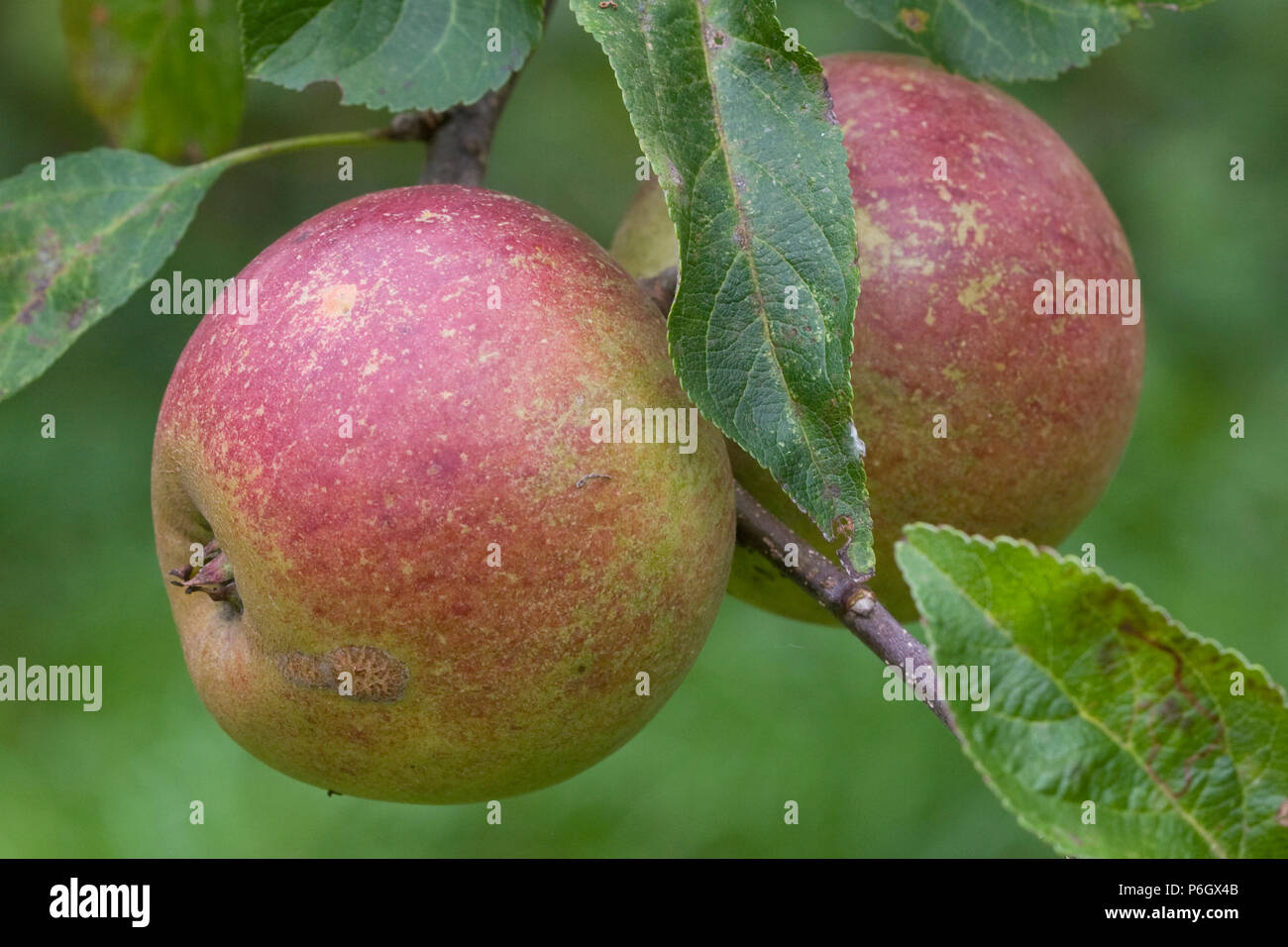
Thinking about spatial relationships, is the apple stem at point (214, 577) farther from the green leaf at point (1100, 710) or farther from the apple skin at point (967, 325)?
the green leaf at point (1100, 710)

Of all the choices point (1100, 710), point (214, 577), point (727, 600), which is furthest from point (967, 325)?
point (727, 600)

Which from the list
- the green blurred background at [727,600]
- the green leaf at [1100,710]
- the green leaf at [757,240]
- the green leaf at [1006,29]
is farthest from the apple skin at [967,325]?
the green blurred background at [727,600]

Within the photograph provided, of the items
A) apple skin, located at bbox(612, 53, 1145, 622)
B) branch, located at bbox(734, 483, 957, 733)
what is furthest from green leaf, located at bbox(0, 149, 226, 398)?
branch, located at bbox(734, 483, 957, 733)

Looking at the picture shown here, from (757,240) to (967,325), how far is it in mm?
314

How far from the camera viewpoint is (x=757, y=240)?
3.72ft

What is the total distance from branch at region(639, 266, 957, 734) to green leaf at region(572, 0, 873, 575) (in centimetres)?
4

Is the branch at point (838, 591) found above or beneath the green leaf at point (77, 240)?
beneath

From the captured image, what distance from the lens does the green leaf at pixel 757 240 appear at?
1104 millimetres

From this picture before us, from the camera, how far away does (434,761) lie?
3.95 feet

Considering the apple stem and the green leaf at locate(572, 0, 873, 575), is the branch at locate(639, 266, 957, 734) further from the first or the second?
the apple stem

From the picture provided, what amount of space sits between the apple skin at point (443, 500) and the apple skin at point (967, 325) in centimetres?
23

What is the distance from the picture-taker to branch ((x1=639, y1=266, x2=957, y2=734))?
109 centimetres

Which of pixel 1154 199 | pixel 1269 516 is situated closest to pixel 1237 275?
pixel 1154 199

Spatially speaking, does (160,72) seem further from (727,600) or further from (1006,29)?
(727,600)
